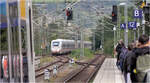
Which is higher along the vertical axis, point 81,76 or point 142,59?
point 142,59

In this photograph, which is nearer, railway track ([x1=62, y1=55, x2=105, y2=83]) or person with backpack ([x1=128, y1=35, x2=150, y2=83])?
person with backpack ([x1=128, y1=35, x2=150, y2=83])

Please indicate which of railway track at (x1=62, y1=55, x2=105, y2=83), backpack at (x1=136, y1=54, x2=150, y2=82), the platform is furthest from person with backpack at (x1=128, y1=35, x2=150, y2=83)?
railway track at (x1=62, y1=55, x2=105, y2=83)

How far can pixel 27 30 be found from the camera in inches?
292

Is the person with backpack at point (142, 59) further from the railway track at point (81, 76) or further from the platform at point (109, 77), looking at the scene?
the railway track at point (81, 76)

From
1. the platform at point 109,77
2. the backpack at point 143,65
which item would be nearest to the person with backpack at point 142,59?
the backpack at point 143,65

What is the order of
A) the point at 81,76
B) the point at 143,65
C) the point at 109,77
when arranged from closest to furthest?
the point at 143,65 → the point at 109,77 → the point at 81,76

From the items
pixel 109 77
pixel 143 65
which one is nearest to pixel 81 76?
pixel 109 77

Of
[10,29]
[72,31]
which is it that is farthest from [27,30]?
[72,31]

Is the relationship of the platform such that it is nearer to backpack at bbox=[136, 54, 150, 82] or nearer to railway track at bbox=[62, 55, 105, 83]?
railway track at bbox=[62, 55, 105, 83]

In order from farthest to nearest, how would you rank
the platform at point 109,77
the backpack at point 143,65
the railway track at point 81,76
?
the railway track at point 81,76, the platform at point 109,77, the backpack at point 143,65

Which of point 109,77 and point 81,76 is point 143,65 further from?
point 81,76

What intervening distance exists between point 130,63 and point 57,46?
38.3 m

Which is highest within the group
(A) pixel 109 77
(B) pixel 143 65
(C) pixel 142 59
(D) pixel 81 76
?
(C) pixel 142 59

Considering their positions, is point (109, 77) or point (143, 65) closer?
point (143, 65)
